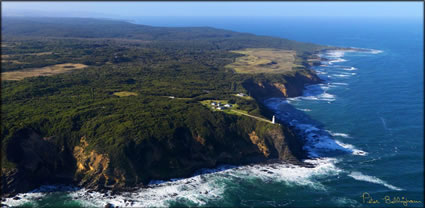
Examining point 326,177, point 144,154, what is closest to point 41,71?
point 144,154

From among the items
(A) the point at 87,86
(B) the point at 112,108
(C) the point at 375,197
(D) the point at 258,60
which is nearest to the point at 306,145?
(C) the point at 375,197

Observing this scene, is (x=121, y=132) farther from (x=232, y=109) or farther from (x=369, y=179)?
(x=369, y=179)

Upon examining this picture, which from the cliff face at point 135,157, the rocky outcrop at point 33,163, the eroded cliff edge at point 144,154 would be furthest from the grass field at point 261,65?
the rocky outcrop at point 33,163

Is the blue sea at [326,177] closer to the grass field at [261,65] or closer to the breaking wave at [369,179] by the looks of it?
the breaking wave at [369,179]

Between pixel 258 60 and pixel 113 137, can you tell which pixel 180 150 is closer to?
pixel 113 137

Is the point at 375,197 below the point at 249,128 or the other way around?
below

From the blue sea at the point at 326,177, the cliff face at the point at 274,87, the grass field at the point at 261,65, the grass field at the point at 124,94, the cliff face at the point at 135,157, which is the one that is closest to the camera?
the blue sea at the point at 326,177

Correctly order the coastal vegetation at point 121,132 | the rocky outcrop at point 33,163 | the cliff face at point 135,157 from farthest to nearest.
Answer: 1. the coastal vegetation at point 121,132
2. the cliff face at point 135,157
3. the rocky outcrop at point 33,163

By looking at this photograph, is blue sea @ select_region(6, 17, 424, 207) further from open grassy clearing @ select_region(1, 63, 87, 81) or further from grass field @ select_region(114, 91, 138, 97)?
open grassy clearing @ select_region(1, 63, 87, 81)
